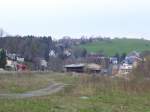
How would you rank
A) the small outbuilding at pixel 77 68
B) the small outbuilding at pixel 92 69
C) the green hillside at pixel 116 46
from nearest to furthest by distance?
1. the small outbuilding at pixel 92 69
2. the small outbuilding at pixel 77 68
3. the green hillside at pixel 116 46

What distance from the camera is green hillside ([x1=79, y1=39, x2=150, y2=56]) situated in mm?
176250

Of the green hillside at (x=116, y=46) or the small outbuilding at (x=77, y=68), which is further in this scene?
the green hillside at (x=116, y=46)

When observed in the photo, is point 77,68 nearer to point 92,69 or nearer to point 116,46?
point 92,69

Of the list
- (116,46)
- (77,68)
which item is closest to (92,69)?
(77,68)

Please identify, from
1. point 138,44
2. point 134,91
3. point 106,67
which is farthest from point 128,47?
point 134,91

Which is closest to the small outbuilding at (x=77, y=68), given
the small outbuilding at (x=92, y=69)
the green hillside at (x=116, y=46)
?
the small outbuilding at (x=92, y=69)

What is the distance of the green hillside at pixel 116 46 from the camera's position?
17625 centimetres

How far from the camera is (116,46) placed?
185000 mm

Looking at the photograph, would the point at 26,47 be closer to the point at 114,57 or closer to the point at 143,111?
the point at 114,57

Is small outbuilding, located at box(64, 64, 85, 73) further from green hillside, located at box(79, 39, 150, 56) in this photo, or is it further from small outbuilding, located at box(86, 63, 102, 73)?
green hillside, located at box(79, 39, 150, 56)

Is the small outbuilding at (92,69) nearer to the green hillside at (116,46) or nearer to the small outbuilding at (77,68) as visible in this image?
the small outbuilding at (77,68)

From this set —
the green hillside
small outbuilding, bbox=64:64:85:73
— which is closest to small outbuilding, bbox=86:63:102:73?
small outbuilding, bbox=64:64:85:73

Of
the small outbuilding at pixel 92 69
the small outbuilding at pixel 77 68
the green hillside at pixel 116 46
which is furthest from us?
the green hillside at pixel 116 46

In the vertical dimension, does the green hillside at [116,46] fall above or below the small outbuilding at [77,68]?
above
